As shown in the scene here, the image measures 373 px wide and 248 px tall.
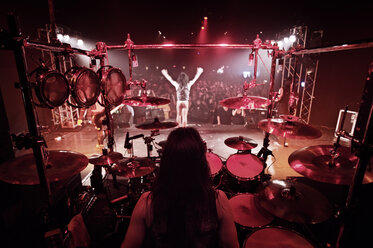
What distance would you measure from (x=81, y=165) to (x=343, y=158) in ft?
10.2

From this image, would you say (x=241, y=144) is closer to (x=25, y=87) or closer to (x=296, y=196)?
(x=296, y=196)

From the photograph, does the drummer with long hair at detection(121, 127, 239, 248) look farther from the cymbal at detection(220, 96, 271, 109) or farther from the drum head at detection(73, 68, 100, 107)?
the cymbal at detection(220, 96, 271, 109)

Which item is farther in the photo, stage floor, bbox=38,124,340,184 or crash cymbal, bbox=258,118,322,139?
stage floor, bbox=38,124,340,184

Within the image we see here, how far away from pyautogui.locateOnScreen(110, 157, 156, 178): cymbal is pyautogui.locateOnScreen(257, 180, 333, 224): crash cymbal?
6.08 ft

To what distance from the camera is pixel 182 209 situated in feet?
4.83

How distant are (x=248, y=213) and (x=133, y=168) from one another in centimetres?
196

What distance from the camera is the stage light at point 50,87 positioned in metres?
2.06

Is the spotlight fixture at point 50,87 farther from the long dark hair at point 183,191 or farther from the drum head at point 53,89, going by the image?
the long dark hair at point 183,191

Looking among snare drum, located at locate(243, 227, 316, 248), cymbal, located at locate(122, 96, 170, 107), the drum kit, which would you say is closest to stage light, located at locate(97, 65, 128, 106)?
cymbal, located at locate(122, 96, 170, 107)

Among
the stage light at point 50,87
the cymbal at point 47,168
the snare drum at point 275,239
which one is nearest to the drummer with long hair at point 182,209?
the snare drum at point 275,239

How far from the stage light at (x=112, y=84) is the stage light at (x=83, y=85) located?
7.5 inches

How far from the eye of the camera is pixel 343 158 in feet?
7.84

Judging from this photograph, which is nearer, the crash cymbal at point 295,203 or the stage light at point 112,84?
the crash cymbal at point 295,203

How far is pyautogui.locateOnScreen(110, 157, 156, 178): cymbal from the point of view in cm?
332
